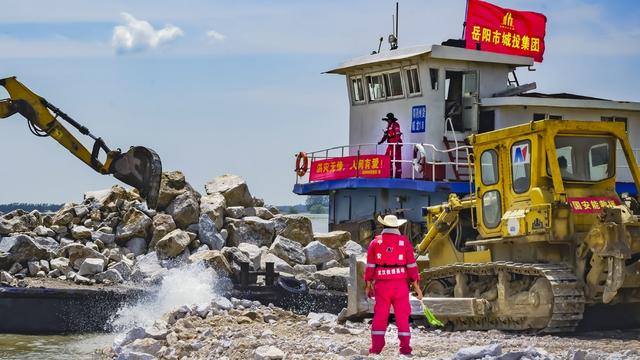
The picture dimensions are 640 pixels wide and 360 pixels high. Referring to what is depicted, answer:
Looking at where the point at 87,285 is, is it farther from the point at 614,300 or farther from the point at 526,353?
the point at 526,353

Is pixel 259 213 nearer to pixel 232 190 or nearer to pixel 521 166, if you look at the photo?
pixel 232 190

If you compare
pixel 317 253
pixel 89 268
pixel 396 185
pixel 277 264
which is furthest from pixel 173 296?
pixel 396 185

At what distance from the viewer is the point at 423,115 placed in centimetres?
2872

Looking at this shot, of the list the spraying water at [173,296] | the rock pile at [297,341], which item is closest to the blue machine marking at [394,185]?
the spraying water at [173,296]

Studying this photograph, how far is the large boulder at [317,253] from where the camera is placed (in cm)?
2388

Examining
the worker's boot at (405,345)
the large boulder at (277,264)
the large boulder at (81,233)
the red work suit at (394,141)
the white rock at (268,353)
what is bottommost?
the white rock at (268,353)

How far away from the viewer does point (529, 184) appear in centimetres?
1508

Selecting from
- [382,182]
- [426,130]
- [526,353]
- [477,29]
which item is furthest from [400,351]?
[477,29]

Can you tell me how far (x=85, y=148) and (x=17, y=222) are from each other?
2698mm

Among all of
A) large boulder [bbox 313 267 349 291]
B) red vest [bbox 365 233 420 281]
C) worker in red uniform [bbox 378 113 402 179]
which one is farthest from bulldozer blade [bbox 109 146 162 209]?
red vest [bbox 365 233 420 281]

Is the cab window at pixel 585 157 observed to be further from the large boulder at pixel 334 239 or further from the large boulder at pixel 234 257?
the large boulder at pixel 334 239

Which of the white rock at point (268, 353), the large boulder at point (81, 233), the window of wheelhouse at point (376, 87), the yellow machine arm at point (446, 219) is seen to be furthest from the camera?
the window of wheelhouse at point (376, 87)

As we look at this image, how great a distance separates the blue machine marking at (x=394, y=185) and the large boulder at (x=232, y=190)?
2.88 m

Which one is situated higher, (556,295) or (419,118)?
(419,118)
